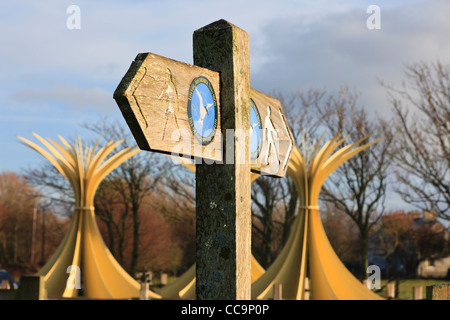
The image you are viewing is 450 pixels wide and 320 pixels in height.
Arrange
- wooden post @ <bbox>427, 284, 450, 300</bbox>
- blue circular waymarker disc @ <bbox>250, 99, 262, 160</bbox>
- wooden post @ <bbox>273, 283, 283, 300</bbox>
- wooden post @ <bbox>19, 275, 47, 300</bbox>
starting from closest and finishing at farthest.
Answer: blue circular waymarker disc @ <bbox>250, 99, 262, 160</bbox> < wooden post @ <bbox>427, 284, 450, 300</bbox> < wooden post @ <bbox>19, 275, 47, 300</bbox> < wooden post @ <bbox>273, 283, 283, 300</bbox>

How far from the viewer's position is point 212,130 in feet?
6.70

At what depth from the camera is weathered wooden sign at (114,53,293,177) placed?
1709mm

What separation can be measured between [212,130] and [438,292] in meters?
1.68

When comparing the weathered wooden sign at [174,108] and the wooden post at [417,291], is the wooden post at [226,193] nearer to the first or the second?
the weathered wooden sign at [174,108]

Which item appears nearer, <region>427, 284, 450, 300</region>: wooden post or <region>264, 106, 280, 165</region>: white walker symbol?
<region>264, 106, 280, 165</region>: white walker symbol

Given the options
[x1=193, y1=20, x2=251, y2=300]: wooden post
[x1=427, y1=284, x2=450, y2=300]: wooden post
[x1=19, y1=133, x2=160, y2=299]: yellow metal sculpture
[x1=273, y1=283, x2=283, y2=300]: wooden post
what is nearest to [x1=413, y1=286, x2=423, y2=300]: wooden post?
[x1=273, y1=283, x2=283, y2=300]: wooden post

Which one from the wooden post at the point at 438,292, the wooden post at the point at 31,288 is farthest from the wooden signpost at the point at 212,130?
the wooden post at the point at 31,288

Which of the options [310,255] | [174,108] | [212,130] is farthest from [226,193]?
[310,255]

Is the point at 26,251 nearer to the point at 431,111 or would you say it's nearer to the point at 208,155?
the point at 431,111

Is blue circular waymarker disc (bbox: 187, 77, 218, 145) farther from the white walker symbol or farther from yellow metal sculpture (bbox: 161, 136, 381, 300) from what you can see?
yellow metal sculpture (bbox: 161, 136, 381, 300)

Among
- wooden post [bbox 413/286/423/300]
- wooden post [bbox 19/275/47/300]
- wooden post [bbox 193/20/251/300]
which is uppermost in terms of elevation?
wooden post [bbox 193/20/251/300]

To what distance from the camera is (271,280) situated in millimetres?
11508

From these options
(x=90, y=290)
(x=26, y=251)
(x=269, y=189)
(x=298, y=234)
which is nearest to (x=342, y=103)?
(x=269, y=189)

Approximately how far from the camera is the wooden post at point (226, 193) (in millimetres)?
2035
